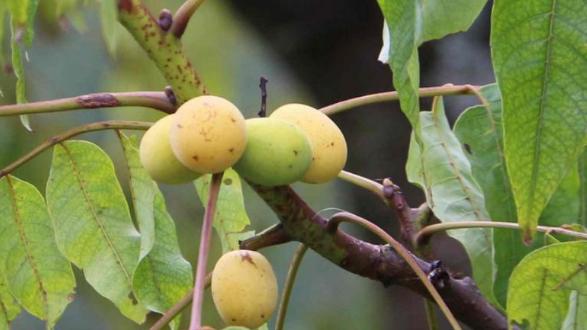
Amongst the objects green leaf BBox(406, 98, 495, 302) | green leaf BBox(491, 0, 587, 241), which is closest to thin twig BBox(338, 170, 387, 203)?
green leaf BBox(406, 98, 495, 302)

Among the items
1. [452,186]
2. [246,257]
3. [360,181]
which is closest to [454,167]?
[452,186]

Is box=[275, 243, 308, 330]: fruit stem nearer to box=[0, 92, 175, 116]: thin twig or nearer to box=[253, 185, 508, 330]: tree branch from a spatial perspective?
box=[253, 185, 508, 330]: tree branch

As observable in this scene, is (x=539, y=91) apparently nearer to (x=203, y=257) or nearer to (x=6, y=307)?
(x=203, y=257)

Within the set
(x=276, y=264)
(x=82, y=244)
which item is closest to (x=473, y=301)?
(x=82, y=244)

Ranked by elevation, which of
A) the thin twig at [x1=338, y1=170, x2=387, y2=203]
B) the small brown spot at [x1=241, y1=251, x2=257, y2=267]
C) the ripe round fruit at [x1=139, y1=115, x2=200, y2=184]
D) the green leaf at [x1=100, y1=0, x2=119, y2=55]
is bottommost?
the thin twig at [x1=338, y1=170, x2=387, y2=203]

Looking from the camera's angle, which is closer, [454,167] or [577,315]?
[577,315]
